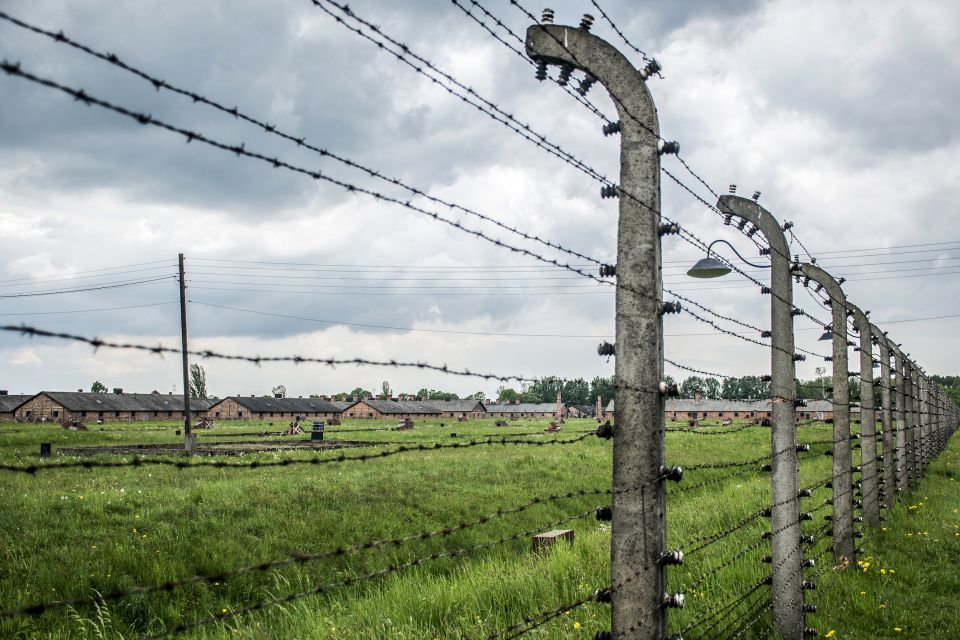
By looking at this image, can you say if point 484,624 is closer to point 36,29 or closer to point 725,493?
point 36,29

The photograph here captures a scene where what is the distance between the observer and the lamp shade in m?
6.99

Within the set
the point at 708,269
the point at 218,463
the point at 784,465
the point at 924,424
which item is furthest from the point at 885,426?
the point at 218,463

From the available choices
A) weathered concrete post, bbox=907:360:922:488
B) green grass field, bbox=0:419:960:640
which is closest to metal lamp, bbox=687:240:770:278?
green grass field, bbox=0:419:960:640

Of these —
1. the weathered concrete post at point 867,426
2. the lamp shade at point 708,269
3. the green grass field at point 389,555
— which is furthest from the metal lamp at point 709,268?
the weathered concrete post at point 867,426

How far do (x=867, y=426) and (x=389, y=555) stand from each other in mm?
9566

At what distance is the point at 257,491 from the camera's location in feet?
59.5

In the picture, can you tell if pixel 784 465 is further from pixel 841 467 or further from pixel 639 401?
pixel 639 401

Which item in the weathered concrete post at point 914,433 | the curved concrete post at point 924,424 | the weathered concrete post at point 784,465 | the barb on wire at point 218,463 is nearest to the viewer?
the barb on wire at point 218,463

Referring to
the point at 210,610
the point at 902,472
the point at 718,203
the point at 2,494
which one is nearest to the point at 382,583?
the point at 210,610

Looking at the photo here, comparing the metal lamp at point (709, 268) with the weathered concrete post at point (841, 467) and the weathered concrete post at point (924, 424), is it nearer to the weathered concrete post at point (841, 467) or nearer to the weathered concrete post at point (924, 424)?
the weathered concrete post at point (841, 467)

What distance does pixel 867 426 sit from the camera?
11258 mm

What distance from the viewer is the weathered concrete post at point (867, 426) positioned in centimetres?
1121

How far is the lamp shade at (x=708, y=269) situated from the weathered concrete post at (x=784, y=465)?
603 millimetres

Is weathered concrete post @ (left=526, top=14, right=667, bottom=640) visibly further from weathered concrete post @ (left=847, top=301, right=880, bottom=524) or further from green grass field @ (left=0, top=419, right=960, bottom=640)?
weathered concrete post @ (left=847, top=301, right=880, bottom=524)
